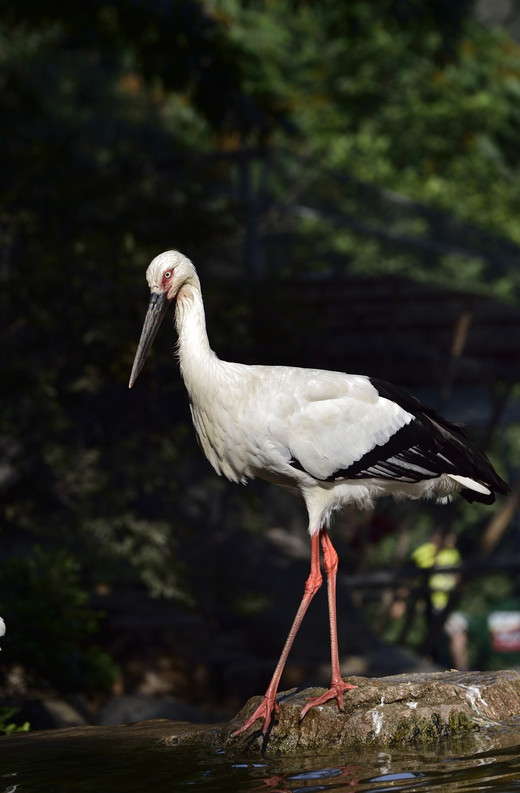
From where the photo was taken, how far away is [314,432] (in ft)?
19.0

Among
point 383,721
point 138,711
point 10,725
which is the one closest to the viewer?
point 383,721

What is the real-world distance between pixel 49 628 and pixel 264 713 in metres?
2.36

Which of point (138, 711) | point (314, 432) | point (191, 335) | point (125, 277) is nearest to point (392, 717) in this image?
point (314, 432)

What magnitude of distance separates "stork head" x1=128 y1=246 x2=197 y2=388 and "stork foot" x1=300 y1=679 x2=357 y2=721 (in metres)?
1.92

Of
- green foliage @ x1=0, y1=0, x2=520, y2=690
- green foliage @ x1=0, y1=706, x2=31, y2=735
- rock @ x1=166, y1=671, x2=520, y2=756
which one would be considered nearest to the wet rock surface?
rock @ x1=166, y1=671, x2=520, y2=756

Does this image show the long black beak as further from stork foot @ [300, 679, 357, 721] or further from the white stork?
stork foot @ [300, 679, 357, 721]

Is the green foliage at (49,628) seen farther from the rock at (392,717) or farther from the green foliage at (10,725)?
the rock at (392,717)

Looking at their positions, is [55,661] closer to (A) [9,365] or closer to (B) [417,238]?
(A) [9,365]

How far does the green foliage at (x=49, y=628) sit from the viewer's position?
7.12 metres

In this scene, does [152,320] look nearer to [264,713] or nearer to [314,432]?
[314,432]

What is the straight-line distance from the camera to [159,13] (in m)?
10.2

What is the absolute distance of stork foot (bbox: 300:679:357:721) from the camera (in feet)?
16.9

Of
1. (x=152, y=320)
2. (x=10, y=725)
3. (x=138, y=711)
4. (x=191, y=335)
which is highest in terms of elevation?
(x=152, y=320)

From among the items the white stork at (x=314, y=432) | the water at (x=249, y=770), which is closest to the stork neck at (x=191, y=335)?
the white stork at (x=314, y=432)
